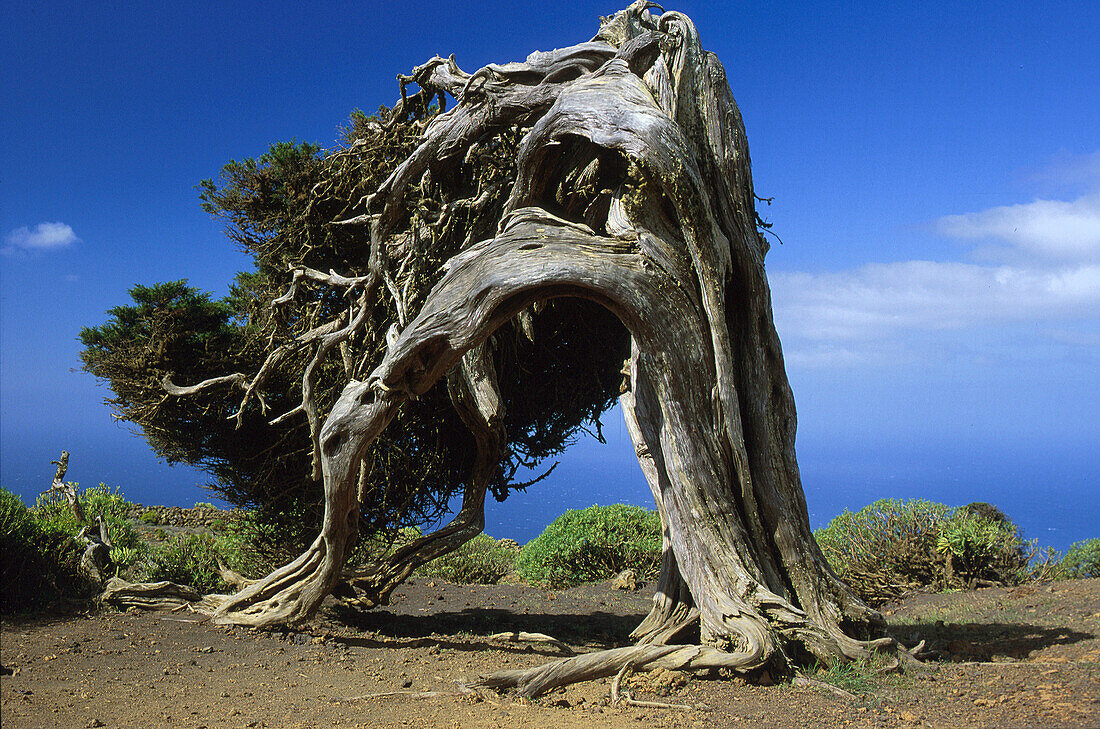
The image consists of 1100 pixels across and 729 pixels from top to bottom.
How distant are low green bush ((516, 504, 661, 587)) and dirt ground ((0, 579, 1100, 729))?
11.0ft

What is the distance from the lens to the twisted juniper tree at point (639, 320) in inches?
243

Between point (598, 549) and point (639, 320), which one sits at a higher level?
point (639, 320)

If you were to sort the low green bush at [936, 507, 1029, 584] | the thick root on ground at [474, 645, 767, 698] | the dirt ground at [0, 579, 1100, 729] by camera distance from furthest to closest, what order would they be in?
1. the low green bush at [936, 507, 1029, 584]
2. the thick root on ground at [474, 645, 767, 698]
3. the dirt ground at [0, 579, 1100, 729]

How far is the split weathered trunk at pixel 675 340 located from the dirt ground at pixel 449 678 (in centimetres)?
41

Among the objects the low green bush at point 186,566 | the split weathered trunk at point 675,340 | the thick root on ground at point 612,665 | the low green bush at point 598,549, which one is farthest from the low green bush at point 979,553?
the low green bush at point 186,566

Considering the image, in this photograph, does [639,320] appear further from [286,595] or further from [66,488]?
[66,488]

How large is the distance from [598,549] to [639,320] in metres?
7.14

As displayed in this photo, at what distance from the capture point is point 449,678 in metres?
6.22

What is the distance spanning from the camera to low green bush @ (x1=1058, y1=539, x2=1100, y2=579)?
10.2m

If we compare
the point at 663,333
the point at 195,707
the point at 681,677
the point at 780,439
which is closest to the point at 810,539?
the point at 780,439

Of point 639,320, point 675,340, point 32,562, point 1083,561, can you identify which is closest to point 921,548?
point 1083,561

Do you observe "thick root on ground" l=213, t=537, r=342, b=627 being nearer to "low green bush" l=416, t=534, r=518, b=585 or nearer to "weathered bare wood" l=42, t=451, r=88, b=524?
"weathered bare wood" l=42, t=451, r=88, b=524

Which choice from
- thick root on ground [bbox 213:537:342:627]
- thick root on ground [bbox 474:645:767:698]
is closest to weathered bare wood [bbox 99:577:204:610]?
thick root on ground [bbox 213:537:342:627]

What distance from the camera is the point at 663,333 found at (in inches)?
247
